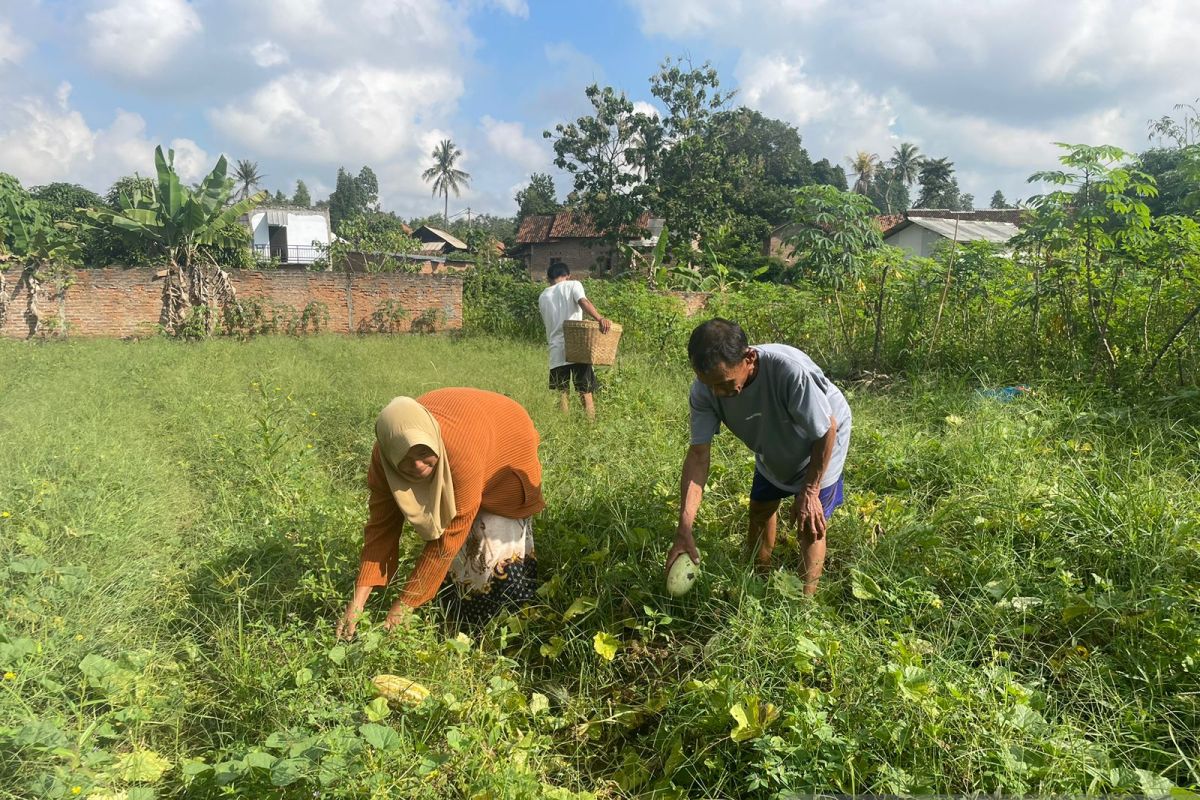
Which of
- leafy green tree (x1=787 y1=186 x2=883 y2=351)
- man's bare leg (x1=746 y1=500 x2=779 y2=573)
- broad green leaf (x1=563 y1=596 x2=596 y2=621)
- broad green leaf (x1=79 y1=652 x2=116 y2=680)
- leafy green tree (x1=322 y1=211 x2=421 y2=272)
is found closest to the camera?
broad green leaf (x1=79 y1=652 x2=116 y2=680)

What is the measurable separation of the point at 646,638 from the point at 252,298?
13057 mm

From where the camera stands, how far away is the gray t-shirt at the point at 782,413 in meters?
2.50

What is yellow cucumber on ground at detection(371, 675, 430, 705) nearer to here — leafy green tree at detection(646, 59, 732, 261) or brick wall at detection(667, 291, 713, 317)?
brick wall at detection(667, 291, 713, 317)

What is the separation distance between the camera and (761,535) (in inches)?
126

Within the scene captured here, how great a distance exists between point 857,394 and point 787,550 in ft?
9.32

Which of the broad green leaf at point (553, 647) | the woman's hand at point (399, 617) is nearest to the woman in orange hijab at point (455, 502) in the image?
the woman's hand at point (399, 617)

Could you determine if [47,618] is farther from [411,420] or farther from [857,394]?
[857,394]

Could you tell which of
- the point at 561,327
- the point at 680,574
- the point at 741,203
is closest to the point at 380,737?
the point at 680,574

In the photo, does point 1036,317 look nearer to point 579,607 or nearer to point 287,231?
point 579,607

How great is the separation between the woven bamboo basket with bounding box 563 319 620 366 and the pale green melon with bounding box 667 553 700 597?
3.33 meters

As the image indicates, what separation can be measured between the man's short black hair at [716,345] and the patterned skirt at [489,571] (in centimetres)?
113

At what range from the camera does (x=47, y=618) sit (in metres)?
2.50

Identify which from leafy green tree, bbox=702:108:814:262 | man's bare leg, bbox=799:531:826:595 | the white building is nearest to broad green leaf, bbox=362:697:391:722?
man's bare leg, bbox=799:531:826:595

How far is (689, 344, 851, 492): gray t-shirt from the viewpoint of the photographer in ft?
8.20
